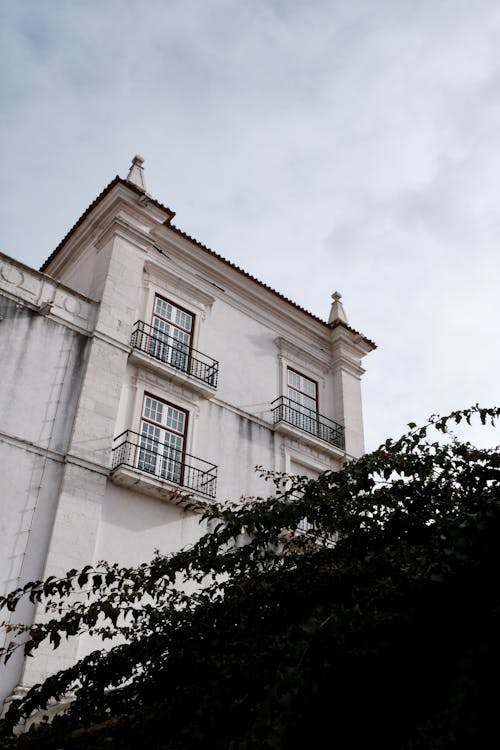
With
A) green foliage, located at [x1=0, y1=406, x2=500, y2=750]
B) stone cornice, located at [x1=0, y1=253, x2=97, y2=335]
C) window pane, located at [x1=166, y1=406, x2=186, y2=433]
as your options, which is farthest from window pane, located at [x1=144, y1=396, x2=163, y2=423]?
green foliage, located at [x1=0, y1=406, x2=500, y2=750]

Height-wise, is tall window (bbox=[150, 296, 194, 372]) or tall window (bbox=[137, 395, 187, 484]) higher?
tall window (bbox=[150, 296, 194, 372])

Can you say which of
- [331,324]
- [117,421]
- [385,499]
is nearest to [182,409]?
[117,421]

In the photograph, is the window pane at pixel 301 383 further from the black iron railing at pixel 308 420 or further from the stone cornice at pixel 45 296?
the stone cornice at pixel 45 296

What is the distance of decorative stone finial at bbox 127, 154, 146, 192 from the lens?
15.5 m

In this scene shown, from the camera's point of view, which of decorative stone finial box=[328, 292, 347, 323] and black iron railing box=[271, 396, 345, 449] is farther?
decorative stone finial box=[328, 292, 347, 323]

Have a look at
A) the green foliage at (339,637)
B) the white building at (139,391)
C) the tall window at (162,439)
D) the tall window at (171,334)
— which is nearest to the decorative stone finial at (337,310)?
the white building at (139,391)

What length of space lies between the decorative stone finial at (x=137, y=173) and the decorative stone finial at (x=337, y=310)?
21.7 feet

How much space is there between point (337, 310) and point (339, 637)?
16291 mm

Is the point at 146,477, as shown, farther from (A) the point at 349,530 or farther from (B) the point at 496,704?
(B) the point at 496,704

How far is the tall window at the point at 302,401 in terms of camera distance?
16.1m

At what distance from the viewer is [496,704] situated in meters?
2.25

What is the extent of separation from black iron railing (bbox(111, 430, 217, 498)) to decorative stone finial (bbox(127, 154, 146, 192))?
6319 millimetres

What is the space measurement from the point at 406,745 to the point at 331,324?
1584cm

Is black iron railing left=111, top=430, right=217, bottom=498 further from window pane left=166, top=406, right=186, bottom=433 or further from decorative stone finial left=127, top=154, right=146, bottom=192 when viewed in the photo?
decorative stone finial left=127, top=154, right=146, bottom=192
